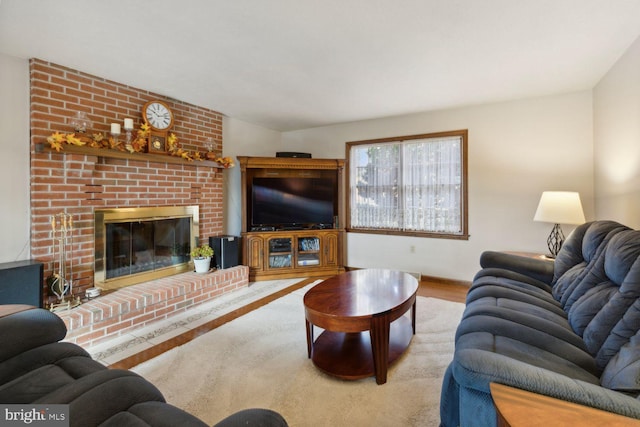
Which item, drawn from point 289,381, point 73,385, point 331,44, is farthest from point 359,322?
point 331,44

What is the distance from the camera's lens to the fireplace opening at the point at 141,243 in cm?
286

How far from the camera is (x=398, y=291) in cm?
224

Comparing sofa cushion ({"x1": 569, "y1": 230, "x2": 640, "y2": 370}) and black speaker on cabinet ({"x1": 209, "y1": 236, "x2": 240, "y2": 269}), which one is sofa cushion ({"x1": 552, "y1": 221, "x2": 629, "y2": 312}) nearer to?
sofa cushion ({"x1": 569, "y1": 230, "x2": 640, "y2": 370})

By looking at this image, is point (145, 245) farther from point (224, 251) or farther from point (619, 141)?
point (619, 141)

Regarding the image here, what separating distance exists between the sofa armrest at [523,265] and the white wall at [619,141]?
0.70m

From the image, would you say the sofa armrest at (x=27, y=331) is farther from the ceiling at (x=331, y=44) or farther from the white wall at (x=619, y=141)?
the white wall at (x=619, y=141)

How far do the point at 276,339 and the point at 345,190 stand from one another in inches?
111

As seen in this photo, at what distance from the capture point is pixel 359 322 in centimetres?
179

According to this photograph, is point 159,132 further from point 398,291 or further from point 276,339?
point 398,291

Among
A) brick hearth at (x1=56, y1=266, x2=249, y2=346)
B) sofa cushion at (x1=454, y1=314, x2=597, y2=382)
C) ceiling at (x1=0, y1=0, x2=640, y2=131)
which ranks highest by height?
ceiling at (x1=0, y1=0, x2=640, y2=131)

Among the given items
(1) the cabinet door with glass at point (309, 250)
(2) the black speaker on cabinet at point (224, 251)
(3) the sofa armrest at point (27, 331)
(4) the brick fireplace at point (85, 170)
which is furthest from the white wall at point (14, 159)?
(1) the cabinet door with glass at point (309, 250)

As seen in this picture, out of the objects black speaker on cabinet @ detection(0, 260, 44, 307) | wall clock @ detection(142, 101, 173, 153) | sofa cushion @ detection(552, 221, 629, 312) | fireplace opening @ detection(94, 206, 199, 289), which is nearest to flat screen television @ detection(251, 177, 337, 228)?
fireplace opening @ detection(94, 206, 199, 289)

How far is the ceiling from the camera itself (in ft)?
6.00

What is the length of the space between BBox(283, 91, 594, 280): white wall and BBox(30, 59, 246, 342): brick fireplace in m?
3.05
